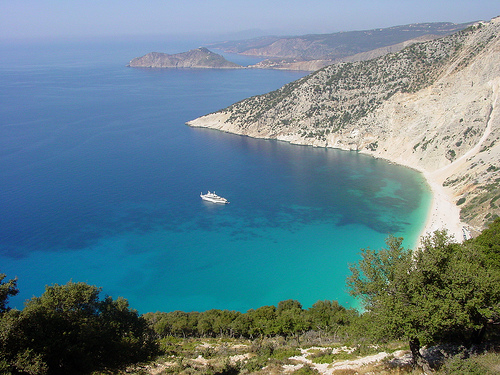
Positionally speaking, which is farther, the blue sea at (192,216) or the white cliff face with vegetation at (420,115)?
the white cliff face with vegetation at (420,115)

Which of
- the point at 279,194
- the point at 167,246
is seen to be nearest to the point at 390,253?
the point at 167,246

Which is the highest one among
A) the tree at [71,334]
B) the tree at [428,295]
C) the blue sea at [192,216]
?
the tree at [428,295]

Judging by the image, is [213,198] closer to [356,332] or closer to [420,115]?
[356,332]

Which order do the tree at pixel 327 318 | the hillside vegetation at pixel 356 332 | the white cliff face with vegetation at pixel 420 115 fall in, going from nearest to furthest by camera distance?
the hillside vegetation at pixel 356 332
the tree at pixel 327 318
the white cliff face with vegetation at pixel 420 115

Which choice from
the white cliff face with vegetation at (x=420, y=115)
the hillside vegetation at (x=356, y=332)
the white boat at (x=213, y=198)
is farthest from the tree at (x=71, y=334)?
the white cliff face with vegetation at (x=420, y=115)

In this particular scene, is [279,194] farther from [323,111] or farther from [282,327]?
[323,111]

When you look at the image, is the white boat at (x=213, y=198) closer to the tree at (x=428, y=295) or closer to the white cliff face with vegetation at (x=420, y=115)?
the white cliff face with vegetation at (x=420, y=115)

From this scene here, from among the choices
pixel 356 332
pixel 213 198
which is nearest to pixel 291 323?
pixel 356 332
